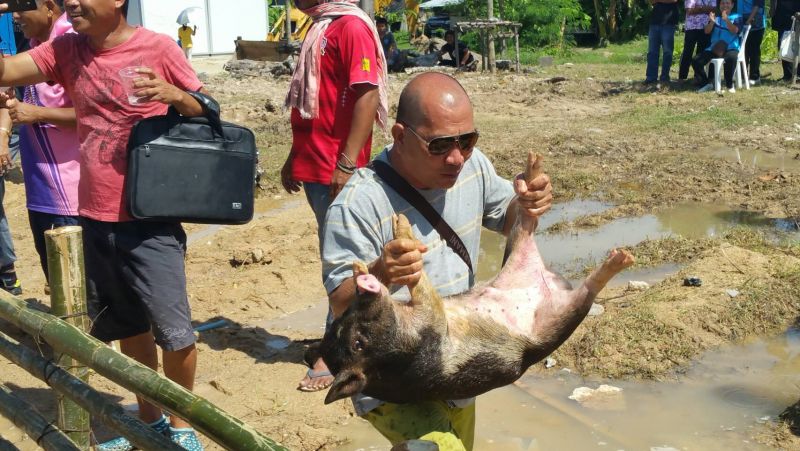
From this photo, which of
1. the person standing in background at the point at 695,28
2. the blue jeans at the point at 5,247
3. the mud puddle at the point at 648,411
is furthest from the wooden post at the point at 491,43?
the mud puddle at the point at 648,411

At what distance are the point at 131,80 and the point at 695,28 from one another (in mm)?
13286

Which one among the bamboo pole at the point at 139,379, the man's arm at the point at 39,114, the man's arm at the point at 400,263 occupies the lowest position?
the bamboo pole at the point at 139,379

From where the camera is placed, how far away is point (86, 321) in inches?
136

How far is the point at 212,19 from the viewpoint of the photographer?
29.7 meters

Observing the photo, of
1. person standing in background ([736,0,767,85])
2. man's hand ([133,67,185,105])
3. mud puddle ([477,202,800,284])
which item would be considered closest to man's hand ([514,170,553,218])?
man's hand ([133,67,185,105])

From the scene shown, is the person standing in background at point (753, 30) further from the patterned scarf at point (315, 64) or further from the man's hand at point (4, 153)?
the man's hand at point (4, 153)

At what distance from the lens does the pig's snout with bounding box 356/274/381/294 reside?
2.25 m

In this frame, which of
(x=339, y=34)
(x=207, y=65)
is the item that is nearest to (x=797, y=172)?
(x=339, y=34)

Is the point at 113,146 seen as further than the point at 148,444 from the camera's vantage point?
Yes

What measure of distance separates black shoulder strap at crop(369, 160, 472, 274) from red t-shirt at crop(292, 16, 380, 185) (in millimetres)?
1486

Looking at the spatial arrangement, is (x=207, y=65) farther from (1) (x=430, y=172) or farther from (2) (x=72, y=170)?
(1) (x=430, y=172)

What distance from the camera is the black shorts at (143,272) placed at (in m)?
3.75

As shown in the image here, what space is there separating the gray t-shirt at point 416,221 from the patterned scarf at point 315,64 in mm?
1503

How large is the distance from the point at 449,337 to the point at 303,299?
3743mm
